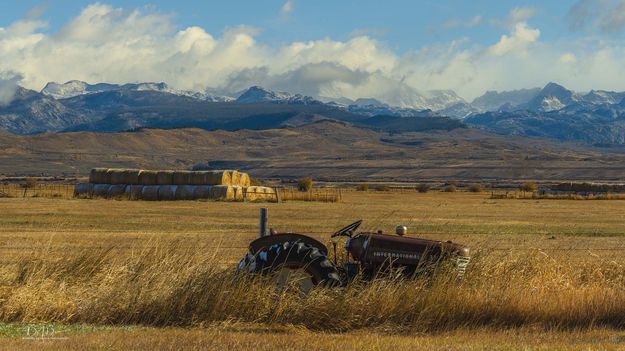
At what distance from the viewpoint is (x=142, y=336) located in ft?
36.6

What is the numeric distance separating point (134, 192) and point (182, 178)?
4.63 m

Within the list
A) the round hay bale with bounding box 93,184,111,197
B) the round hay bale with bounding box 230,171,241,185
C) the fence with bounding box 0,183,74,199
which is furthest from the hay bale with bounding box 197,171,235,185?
the fence with bounding box 0,183,74,199

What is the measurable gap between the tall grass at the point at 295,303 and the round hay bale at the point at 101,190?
5166 cm

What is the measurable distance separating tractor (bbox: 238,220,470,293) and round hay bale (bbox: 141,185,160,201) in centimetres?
4986

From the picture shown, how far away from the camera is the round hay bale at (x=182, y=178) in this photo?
67.0 m

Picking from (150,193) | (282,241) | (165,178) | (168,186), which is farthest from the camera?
(165,178)

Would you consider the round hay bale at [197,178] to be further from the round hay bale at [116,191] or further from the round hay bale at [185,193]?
the round hay bale at [116,191]

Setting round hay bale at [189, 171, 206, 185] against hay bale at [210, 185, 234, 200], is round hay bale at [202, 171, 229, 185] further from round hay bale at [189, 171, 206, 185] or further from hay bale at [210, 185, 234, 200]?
hay bale at [210, 185, 234, 200]

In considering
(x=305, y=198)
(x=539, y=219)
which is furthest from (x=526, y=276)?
(x=305, y=198)

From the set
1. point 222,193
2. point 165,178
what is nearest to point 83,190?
point 165,178

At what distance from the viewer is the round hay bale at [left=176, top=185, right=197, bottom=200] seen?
205 ft

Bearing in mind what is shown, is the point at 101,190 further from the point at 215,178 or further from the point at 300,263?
the point at 300,263

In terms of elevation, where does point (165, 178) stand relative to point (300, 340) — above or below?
above

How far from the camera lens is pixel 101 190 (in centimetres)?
6481
